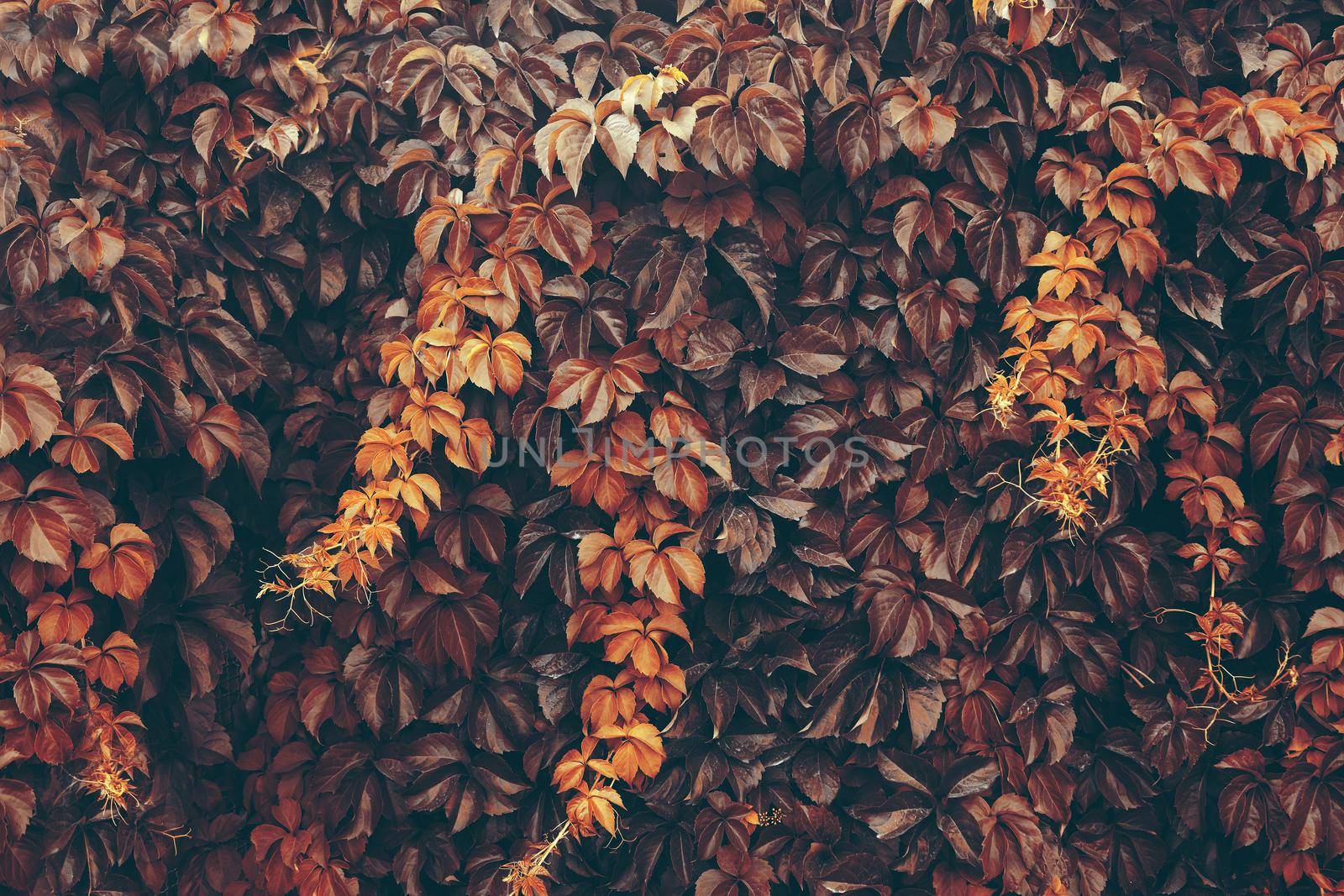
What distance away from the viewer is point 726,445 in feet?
6.31

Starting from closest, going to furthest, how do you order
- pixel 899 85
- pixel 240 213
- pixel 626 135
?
pixel 626 135, pixel 899 85, pixel 240 213

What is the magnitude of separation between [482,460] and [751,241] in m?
0.64

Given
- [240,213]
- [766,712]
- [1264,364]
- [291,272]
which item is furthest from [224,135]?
[1264,364]

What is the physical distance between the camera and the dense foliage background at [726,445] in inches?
73.3

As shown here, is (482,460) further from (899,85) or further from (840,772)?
(899,85)

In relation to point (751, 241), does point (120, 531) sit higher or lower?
lower

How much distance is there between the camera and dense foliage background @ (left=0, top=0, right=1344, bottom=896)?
73.3 inches

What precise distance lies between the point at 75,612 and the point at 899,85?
5.70ft

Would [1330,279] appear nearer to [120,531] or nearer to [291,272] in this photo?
[291,272]

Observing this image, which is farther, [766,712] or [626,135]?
[766,712]

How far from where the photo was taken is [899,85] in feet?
6.19

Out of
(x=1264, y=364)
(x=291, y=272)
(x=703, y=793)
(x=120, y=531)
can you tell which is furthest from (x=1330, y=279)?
(x=120, y=531)

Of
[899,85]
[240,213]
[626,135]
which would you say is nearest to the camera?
[626,135]

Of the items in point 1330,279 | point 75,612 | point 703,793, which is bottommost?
point 703,793
